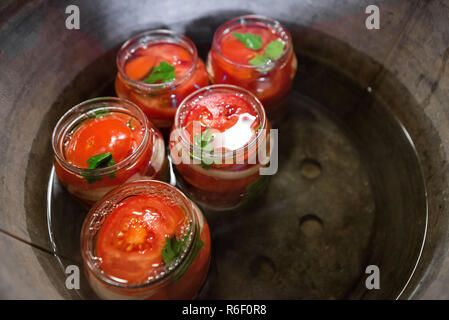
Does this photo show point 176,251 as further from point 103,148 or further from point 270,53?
point 270,53

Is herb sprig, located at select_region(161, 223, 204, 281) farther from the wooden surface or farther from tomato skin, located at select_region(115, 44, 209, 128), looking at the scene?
tomato skin, located at select_region(115, 44, 209, 128)

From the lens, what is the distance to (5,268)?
81 centimetres

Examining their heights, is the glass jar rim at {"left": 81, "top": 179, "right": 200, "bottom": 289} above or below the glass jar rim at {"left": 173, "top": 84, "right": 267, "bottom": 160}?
below

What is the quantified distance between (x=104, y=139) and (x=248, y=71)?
0.44 meters

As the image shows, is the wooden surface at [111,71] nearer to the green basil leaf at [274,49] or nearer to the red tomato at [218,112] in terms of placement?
the green basil leaf at [274,49]

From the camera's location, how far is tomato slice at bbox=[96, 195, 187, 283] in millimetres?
878

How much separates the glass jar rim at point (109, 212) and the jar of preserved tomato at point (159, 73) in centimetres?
27

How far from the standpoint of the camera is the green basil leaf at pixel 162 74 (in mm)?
1138

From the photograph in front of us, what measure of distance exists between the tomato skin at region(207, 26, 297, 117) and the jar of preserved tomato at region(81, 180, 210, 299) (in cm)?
40

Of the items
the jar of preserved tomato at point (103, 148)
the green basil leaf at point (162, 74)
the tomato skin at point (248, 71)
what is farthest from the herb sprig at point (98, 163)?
the tomato skin at point (248, 71)

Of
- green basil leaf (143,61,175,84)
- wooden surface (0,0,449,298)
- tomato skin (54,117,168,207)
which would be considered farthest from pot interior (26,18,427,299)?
green basil leaf (143,61,175,84)

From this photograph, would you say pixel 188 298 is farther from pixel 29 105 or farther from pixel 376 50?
pixel 376 50

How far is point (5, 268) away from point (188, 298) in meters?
0.43
